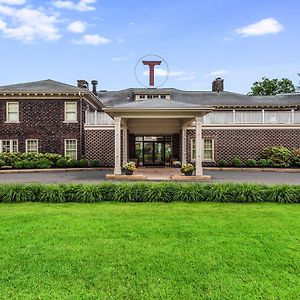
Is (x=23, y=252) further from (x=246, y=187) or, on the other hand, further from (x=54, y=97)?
(x=54, y=97)

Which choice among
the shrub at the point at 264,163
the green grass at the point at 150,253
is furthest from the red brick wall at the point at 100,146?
the green grass at the point at 150,253

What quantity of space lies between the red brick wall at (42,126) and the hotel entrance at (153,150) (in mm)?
4397

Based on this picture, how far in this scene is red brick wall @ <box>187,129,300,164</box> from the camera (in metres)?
22.7

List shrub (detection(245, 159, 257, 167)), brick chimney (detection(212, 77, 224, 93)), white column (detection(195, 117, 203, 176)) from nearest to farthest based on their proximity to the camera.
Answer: white column (detection(195, 117, 203, 176))
shrub (detection(245, 159, 257, 167))
brick chimney (detection(212, 77, 224, 93))

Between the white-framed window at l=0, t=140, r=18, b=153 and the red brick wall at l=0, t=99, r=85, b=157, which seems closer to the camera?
the red brick wall at l=0, t=99, r=85, b=157

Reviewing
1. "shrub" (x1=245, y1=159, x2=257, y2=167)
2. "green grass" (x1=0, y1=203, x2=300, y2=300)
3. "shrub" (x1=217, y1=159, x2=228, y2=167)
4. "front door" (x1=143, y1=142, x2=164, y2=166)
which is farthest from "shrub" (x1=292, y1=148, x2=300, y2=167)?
"green grass" (x1=0, y1=203, x2=300, y2=300)

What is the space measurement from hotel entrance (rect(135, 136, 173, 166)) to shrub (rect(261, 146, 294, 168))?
735 cm

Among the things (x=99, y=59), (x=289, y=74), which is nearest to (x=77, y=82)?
(x=99, y=59)

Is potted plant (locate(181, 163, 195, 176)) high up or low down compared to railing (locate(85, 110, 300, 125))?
down

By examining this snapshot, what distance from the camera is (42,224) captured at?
25.0ft

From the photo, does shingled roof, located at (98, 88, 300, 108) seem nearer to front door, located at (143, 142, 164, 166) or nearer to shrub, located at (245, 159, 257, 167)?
front door, located at (143, 142, 164, 166)

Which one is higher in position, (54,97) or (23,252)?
(54,97)

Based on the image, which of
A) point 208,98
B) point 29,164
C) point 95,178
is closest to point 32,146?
point 29,164

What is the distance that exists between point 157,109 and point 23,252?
11.4m
